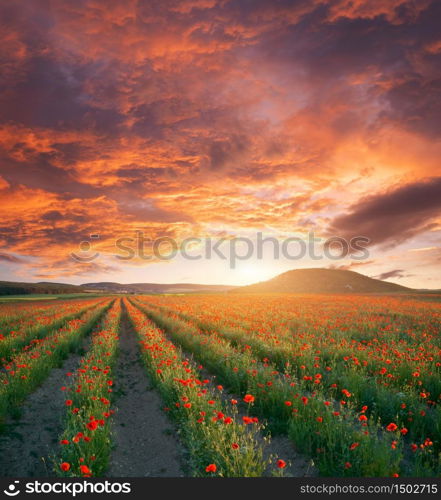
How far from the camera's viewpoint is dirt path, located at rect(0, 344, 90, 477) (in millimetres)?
4504

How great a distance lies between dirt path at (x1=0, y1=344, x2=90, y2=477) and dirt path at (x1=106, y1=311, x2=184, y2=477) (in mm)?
1102

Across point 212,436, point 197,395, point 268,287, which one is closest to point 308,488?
point 212,436

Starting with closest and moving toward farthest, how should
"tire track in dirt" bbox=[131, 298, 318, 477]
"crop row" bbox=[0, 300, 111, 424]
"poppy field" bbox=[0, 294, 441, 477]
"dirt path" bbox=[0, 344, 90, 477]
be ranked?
1. "poppy field" bbox=[0, 294, 441, 477]
2. "tire track in dirt" bbox=[131, 298, 318, 477]
3. "dirt path" bbox=[0, 344, 90, 477]
4. "crop row" bbox=[0, 300, 111, 424]

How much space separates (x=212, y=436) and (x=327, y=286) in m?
143

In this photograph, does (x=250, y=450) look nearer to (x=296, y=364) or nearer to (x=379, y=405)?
(x=379, y=405)

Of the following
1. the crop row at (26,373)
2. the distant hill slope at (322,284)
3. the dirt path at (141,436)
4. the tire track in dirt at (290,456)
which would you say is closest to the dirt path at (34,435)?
the crop row at (26,373)

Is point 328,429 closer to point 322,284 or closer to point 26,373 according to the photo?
point 26,373

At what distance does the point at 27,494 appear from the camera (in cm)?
346

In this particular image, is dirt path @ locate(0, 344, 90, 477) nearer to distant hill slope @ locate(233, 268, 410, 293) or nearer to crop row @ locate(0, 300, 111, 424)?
crop row @ locate(0, 300, 111, 424)

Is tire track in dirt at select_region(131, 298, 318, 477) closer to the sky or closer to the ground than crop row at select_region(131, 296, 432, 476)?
closer to the ground

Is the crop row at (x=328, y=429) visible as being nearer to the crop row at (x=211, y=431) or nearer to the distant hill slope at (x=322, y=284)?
the crop row at (x=211, y=431)

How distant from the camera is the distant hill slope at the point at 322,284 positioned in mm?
133125

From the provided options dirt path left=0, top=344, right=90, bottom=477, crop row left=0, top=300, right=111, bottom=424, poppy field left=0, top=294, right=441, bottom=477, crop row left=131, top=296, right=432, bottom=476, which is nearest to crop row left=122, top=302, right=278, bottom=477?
poppy field left=0, top=294, right=441, bottom=477

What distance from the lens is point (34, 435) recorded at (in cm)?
545
